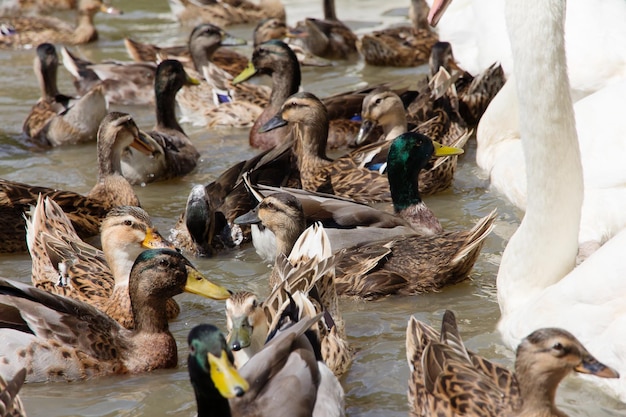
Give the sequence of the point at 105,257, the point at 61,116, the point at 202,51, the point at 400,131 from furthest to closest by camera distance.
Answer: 1. the point at 202,51
2. the point at 61,116
3. the point at 400,131
4. the point at 105,257

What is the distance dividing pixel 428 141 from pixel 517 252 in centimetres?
195

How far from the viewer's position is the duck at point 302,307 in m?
4.60

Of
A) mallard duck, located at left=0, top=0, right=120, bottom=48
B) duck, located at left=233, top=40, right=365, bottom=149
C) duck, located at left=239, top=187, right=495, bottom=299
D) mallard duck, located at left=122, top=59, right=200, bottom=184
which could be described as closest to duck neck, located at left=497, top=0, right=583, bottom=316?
duck, located at left=239, top=187, right=495, bottom=299

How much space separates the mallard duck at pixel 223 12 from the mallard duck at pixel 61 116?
4.11 meters

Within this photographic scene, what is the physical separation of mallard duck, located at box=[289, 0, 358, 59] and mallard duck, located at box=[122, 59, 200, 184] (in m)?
2.72

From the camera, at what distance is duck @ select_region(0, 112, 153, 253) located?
6.52 m

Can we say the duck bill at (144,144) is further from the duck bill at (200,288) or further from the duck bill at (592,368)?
the duck bill at (592,368)

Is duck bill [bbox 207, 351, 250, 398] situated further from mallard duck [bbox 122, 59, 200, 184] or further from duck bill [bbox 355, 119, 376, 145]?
duck bill [bbox 355, 119, 376, 145]

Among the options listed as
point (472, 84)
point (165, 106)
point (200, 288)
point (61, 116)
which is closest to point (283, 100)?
point (165, 106)

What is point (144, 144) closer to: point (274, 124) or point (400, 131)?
point (274, 124)

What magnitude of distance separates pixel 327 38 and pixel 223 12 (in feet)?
7.58

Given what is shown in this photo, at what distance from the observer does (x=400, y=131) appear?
766 centimetres

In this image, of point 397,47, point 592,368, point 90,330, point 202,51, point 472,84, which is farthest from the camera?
point 397,47

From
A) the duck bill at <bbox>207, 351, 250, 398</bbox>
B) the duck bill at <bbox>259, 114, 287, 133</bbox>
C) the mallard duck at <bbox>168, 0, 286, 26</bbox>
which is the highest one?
the mallard duck at <bbox>168, 0, 286, 26</bbox>
